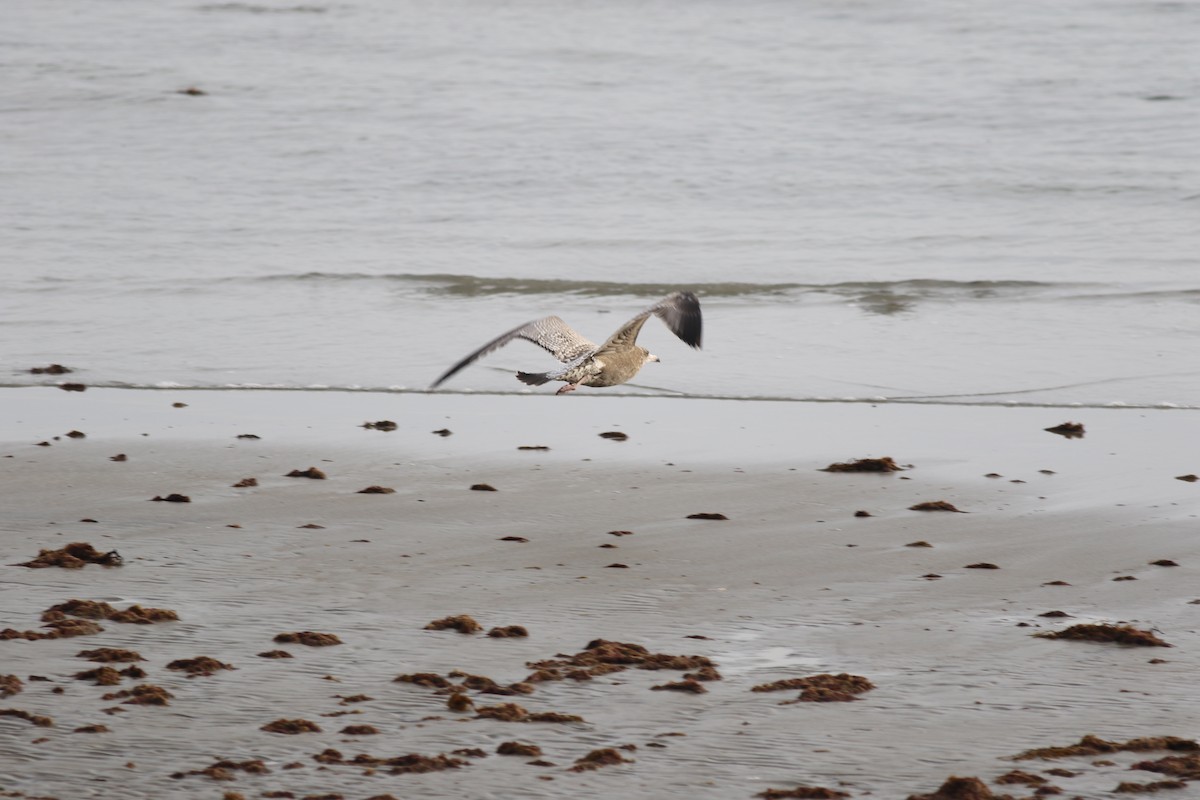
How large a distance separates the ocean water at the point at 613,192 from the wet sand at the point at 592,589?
1322mm

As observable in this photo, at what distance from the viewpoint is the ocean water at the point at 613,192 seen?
9969 mm

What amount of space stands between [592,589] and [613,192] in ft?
39.0

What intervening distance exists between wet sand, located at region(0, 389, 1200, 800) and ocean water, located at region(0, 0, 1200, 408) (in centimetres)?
132

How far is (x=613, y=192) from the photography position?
16734 mm

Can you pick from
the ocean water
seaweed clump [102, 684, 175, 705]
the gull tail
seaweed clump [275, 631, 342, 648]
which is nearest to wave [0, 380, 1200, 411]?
the ocean water

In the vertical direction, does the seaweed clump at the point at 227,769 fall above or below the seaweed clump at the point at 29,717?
below

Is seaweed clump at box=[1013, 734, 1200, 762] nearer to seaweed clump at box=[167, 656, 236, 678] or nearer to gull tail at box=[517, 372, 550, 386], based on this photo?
seaweed clump at box=[167, 656, 236, 678]

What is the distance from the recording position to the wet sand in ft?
12.2

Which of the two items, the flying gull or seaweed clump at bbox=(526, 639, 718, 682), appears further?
the flying gull

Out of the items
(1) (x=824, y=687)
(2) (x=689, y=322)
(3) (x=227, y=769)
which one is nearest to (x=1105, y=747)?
(1) (x=824, y=687)

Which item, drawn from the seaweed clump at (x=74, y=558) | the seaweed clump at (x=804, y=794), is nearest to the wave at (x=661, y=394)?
the seaweed clump at (x=74, y=558)

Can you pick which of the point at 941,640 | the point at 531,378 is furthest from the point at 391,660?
the point at 531,378

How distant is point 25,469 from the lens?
6766 mm

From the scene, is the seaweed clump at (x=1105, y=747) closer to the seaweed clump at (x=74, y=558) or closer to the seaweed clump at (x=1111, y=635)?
the seaweed clump at (x=1111, y=635)
